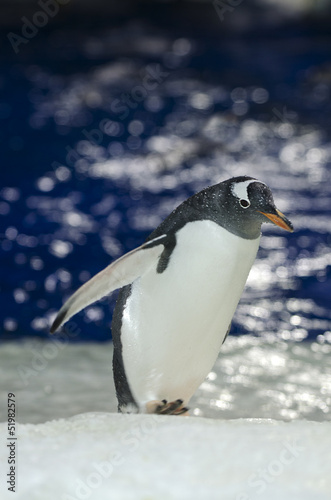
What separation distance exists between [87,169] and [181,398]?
Answer: 19.1ft

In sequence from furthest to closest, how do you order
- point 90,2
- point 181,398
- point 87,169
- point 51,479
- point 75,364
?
1. point 90,2
2. point 87,169
3. point 75,364
4. point 181,398
5. point 51,479

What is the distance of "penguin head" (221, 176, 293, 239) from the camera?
218 centimetres

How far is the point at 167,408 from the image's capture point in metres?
2.36

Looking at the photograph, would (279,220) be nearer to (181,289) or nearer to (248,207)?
(248,207)

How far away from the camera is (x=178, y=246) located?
2.30 m

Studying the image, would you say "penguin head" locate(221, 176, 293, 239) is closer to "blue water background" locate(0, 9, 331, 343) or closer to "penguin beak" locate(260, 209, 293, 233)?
"penguin beak" locate(260, 209, 293, 233)

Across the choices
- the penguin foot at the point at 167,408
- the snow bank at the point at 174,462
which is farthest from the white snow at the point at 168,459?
the penguin foot at the point at 167,408

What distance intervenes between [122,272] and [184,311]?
0.22 m

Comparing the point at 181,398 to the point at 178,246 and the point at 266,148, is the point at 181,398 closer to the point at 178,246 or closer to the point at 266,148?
the point at 178,246

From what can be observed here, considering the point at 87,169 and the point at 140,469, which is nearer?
the point at 140,469

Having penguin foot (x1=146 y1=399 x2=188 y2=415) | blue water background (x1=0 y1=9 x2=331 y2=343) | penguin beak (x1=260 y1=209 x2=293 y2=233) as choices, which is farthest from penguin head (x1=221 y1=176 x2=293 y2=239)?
blue water background (x1=0 y1=9 x2=331 y2=343)

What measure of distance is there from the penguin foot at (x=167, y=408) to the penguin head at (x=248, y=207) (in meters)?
0.55

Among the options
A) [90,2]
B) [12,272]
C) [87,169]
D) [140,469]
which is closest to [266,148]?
[87,169]

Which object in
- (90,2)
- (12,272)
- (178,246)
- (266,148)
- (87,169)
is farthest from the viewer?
(90,2)
